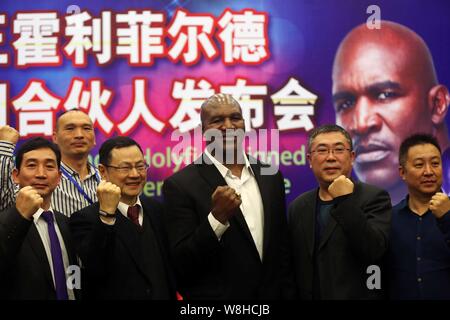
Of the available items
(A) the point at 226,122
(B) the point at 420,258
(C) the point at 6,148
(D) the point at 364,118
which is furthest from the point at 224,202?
(D) the point at 364,118

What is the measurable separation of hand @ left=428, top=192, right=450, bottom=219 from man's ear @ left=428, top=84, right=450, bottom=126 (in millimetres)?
2288

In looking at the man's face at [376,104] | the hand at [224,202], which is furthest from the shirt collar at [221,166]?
the man's face at [376,104]

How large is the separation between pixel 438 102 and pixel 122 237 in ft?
9.60

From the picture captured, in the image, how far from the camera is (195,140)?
4.67 m

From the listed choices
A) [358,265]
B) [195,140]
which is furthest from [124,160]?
[195,140]

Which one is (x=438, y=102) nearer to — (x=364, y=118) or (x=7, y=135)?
(x=364, y=118)

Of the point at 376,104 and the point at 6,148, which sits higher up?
the point at 376,104

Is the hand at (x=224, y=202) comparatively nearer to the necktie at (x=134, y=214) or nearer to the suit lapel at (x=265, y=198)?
the suit lapel at (x=265, y=198)

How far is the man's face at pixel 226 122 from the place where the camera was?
8.96ft

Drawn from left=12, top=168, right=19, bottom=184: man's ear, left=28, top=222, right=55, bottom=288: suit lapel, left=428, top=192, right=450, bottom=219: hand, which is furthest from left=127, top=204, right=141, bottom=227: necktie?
left=428, top=192, right=450, bottom=219: hand

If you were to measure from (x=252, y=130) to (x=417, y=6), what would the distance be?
1546mm

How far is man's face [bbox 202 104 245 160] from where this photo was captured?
2730mm

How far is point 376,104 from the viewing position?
15.5ft

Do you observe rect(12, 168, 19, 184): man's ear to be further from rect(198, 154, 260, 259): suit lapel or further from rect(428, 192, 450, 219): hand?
rect(428, 192, 450, 219): hand
